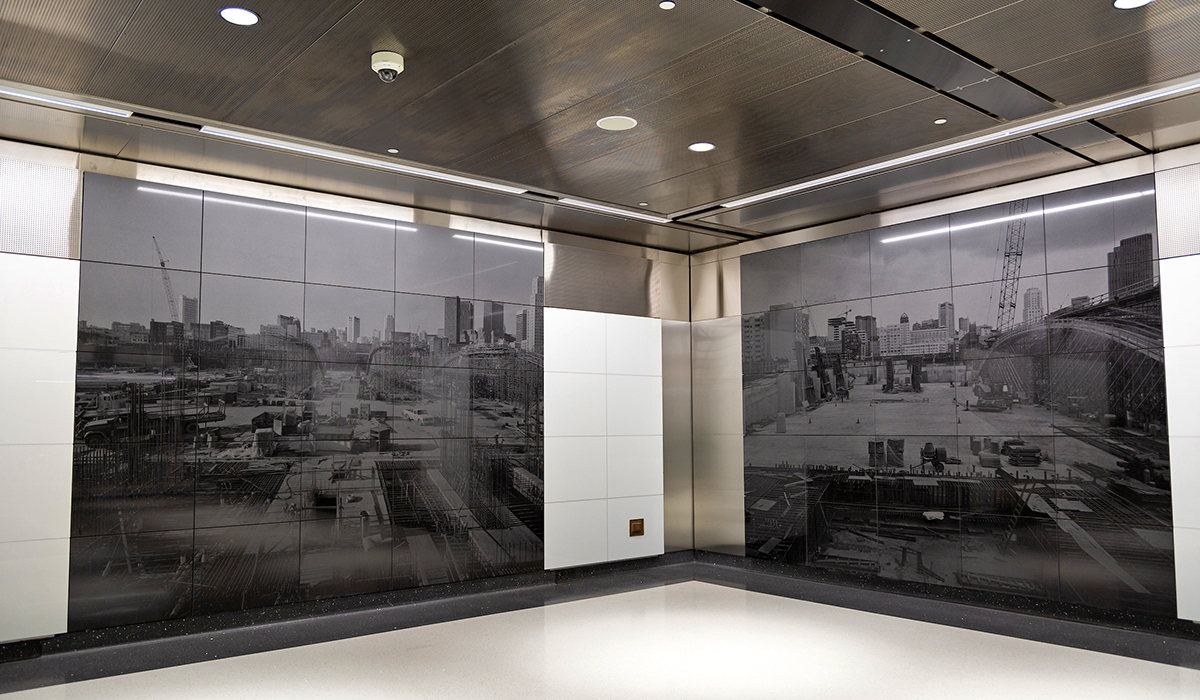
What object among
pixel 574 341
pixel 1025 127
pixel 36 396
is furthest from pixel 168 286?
pixel 1025 127

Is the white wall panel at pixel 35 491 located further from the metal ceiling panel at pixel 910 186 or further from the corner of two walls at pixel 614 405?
the metal ceiling panel at pixel 910 186

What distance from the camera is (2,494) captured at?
5.25 meters

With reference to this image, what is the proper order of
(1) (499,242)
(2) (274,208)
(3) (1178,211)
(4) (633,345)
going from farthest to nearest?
1. (4) (633,345)
2. (1) (499,242)
3. (2) (274,208)
4. (3) (1178,211)

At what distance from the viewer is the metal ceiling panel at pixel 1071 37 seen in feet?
12.1

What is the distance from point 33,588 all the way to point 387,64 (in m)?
4.18

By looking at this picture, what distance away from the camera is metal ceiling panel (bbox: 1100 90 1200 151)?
4.96m

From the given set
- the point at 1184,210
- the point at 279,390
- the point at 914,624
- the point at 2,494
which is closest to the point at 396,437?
the point at 279,390

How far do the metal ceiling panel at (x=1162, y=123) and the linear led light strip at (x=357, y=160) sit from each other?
4259 mm

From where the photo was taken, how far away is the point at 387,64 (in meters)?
4.12

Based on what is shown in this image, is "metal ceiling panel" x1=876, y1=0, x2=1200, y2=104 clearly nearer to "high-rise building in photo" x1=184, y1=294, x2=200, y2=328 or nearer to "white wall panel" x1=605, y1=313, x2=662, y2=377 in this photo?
"white wall panel" x1=605, y1=313, x2=662, y2=377

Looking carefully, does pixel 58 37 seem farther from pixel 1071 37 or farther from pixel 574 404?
pixel 574 404

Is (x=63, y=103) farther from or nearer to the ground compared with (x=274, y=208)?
farther from the ground

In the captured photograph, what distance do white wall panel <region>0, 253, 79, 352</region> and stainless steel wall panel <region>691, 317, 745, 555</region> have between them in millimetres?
5996

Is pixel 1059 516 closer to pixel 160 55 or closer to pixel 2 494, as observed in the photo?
pixel 160 55
